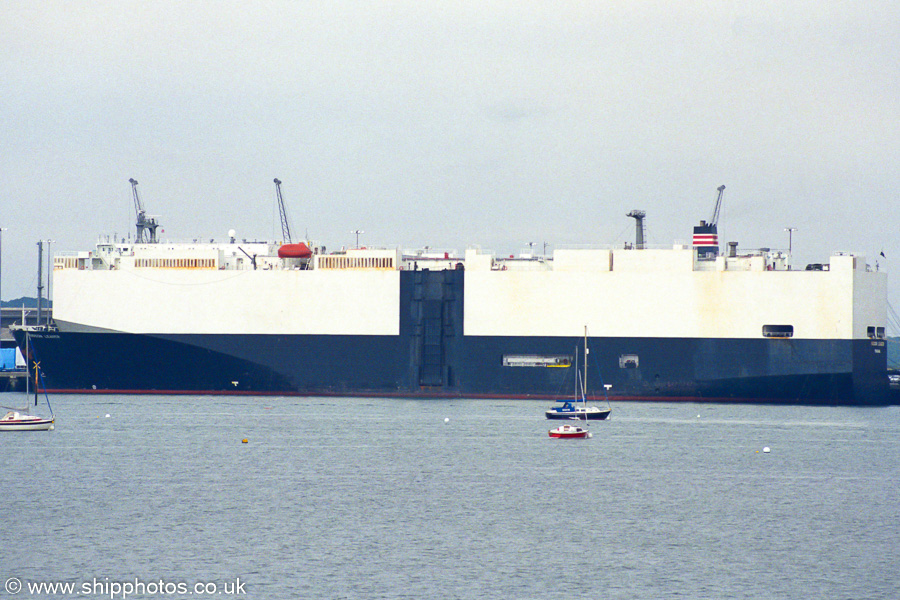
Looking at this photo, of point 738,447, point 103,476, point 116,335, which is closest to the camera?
point 103,476

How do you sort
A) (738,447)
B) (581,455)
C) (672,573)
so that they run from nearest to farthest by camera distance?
(672,573) < (581,455) < (738,447)

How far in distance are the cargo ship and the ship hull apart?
79 mm

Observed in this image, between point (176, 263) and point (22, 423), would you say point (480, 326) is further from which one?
point (22, 423)

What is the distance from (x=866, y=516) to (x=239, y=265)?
4585 cm

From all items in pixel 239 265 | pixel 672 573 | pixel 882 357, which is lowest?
pixel 672 573

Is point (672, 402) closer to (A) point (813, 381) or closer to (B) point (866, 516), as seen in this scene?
(A) point (813, 381)

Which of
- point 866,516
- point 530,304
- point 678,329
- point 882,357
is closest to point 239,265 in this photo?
point 530,304

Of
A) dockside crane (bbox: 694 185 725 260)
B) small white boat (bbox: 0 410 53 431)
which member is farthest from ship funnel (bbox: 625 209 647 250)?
small white boat (bbox: 0 410 53 431)

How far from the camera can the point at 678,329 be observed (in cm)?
6494

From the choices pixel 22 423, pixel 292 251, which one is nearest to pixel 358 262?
pixel 292 251

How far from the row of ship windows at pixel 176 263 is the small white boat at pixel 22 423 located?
19.6 metres

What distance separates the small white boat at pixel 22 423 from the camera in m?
50.5

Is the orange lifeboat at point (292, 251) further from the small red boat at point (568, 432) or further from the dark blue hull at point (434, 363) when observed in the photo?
the small red boat at point (568, 432)

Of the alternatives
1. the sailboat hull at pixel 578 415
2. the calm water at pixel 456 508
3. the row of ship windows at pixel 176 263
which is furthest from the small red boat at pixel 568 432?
the row of ship windows at pixel 176 263
